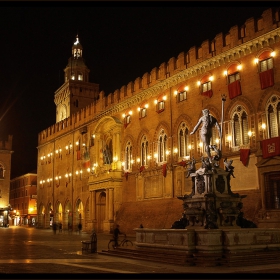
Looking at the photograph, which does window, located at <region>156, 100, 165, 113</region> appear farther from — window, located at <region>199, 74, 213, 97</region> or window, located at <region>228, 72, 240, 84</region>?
window, located at <region>228, 72, 240, 84</region>

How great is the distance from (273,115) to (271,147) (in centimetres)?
195

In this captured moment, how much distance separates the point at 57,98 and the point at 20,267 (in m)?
50.9

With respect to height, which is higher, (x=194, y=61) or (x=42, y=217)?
(x=194, y=61)

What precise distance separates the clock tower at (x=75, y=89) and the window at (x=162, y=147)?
85.7ft

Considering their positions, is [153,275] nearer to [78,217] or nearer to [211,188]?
[211,188]

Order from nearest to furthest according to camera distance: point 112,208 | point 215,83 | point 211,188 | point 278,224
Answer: point 211,188
point 278,224
point 215,83
point 112,208

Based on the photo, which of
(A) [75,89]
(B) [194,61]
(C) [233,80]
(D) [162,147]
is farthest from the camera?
(A) [75,89]

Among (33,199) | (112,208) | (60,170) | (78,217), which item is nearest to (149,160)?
(112,208)

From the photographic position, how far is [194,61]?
30.5 metres

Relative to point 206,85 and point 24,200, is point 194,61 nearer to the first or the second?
point 206,85

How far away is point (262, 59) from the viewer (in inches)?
987

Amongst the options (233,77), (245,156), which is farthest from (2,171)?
(245,156)

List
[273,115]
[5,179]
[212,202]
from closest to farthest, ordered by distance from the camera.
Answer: [212,202]
[273,115]
[5,179]

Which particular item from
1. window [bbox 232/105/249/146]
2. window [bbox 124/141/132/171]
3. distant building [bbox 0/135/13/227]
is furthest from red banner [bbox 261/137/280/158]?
distant building [bbox 0/135/13/227]
